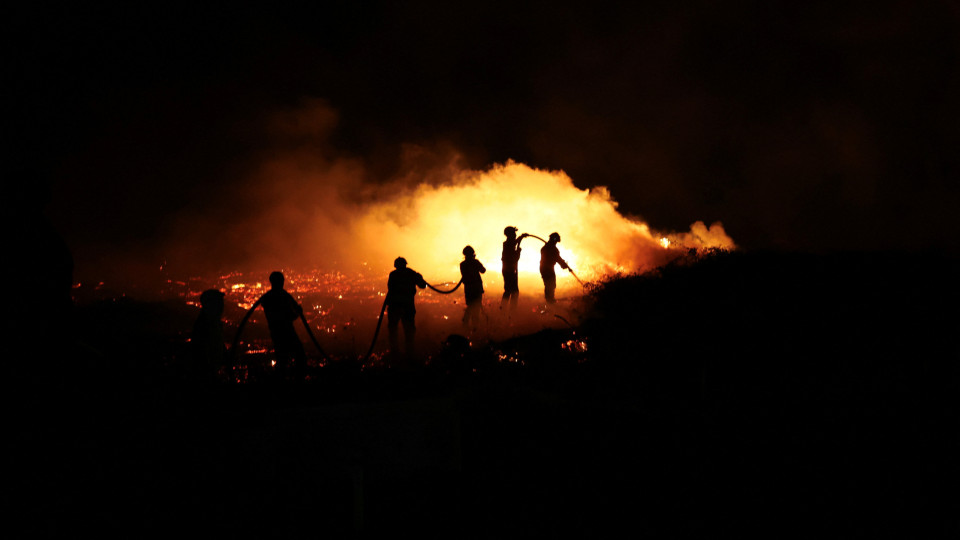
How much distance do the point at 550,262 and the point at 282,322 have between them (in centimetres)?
685

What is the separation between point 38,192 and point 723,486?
645cm

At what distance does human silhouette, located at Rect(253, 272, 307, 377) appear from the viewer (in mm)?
8727

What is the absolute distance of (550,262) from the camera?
13453 mm

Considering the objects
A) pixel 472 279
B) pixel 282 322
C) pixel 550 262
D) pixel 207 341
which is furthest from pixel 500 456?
pixel 550 262

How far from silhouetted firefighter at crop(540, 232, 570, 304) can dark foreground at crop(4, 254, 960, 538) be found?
5584 mm

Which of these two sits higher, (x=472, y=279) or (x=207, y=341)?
(x=472, y=279)

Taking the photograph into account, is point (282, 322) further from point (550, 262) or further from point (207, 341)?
point (550, 262)

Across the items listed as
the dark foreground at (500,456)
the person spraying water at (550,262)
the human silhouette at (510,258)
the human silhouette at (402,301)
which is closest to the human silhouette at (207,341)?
the dark foreground at (500,456)

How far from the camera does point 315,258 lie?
26.6 metres

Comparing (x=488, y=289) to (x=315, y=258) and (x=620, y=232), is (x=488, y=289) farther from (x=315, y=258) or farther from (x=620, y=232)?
(x=315, y=258)

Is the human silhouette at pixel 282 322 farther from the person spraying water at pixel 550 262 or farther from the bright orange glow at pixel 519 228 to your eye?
the bright orange glow at pixel 519 228

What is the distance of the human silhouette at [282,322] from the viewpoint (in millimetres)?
8727

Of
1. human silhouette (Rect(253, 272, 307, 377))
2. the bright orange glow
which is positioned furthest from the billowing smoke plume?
human silhouette (Rect(253, 272, 307, 377))

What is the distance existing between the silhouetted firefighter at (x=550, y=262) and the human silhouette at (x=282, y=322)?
21.1 feet
